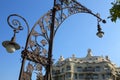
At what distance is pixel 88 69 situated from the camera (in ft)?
225

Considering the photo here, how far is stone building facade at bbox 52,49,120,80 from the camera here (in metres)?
66.8

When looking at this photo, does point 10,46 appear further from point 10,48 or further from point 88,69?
point 88,69

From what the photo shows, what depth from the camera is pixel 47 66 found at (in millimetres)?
7688

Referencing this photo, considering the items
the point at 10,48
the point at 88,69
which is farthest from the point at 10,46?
the point at 88,69

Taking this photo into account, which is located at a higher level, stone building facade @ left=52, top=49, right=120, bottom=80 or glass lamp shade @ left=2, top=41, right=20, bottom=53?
stone building facade @ left=52, top=49, right=120, bottom=80

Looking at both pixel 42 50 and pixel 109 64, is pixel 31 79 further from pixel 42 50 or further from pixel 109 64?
pixel 109 64

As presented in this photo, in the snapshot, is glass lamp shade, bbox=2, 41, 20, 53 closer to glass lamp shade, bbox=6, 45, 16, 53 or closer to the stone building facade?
glass lamp shade, bbox=6, 45, 16, 53

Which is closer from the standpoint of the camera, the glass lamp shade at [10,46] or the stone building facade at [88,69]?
the glass lamp shade at [10,46]

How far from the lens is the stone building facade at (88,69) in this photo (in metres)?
66.8

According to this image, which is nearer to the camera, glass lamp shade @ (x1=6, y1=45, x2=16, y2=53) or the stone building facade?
glass lamp shade @ (x1=6, y1=45, x2=16, y2=53)

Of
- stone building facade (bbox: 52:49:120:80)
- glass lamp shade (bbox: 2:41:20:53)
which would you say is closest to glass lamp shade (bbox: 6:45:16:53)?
glass lamp shade (bbox: 2:41:20:53)

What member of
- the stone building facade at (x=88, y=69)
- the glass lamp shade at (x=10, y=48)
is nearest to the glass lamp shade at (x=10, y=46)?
the glass lamp shade at (x=10, y=48)

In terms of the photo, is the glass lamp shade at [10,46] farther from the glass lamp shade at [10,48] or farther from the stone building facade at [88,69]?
the stone building facade at [88,69]

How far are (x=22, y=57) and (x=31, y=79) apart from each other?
2.43 ft
